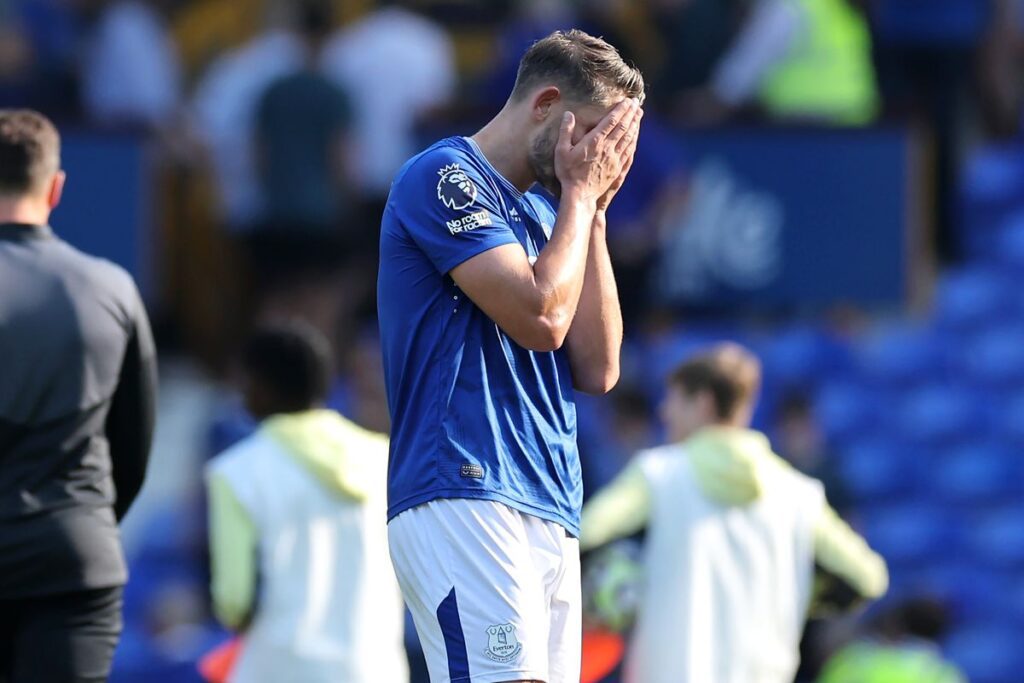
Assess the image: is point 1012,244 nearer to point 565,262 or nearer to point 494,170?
point 494,170

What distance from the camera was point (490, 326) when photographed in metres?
4.34

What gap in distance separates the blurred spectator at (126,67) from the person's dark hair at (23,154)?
7117mm

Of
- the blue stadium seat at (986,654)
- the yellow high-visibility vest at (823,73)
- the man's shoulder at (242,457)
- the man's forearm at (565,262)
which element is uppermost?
the man's forearm at (565,262)

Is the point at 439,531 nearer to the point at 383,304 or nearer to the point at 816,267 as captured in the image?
the point at 383,304

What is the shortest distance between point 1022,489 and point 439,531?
731 centimetres

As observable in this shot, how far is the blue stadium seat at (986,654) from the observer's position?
10.1 metres

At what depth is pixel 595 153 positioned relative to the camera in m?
4.33

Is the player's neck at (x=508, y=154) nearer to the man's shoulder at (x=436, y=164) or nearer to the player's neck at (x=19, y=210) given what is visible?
the man's shoulder at (x=436, y=164)

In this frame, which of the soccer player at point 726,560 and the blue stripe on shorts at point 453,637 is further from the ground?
the blue stripe on shorts at point 453,637

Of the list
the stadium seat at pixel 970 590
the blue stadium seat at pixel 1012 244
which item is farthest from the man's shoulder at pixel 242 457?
the blue stadium seat at pixel 1012 244

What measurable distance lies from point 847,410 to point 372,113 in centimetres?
313

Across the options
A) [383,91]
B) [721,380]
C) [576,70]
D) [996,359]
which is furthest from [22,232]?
[996,359]

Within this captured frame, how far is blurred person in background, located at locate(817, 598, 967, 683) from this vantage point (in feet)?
26.8

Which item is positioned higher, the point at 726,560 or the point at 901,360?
the point at 726,560
